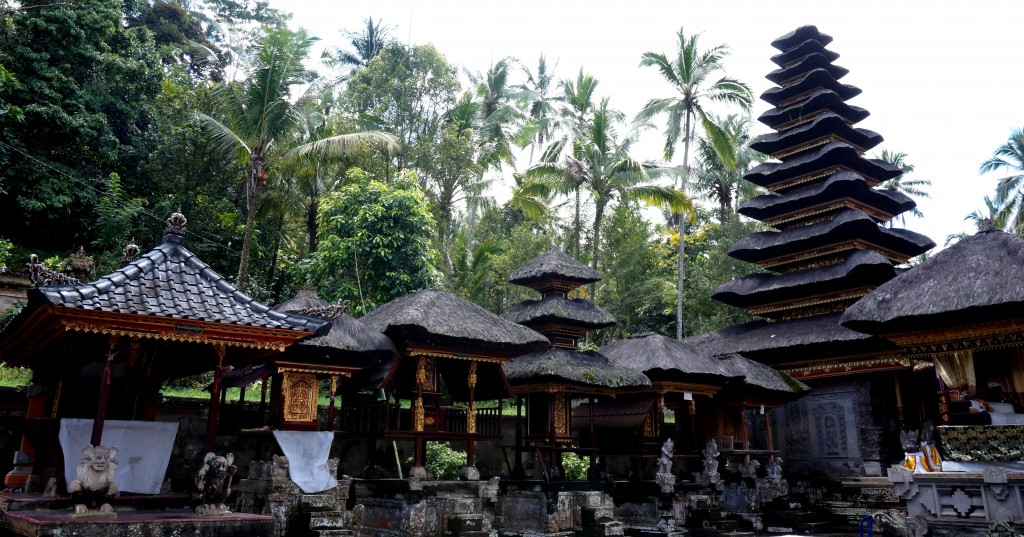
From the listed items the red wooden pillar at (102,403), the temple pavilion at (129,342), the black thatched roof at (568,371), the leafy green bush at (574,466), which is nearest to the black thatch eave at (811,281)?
the leafy green bush at (574,466)

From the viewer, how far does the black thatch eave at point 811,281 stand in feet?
71.2

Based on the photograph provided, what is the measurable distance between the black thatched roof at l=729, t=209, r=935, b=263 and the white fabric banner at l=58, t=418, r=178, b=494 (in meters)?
20.1

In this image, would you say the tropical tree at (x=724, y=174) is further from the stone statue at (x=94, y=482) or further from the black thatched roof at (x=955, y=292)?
the stone statue at (x=94, y=482)

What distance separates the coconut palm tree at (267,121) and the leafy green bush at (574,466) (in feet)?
33.5

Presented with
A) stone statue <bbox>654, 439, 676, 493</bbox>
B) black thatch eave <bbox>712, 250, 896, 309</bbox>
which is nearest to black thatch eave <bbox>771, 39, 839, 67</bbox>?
black thatch eave <bbox>712, 250, 896, 309</bbox>

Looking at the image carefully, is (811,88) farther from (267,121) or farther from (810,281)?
(267,121)

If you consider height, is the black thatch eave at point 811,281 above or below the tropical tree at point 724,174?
below

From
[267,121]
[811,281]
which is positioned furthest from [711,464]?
[267,121]

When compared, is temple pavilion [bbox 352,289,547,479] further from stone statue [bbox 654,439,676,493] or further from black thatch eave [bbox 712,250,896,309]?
black thatch eave [bbox 712,250,896,309]

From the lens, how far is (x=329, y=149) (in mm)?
21484

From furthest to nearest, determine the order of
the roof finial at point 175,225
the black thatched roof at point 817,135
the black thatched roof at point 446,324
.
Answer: the black thatched roof at point 817,135, the black thatched roof at point 446,324, the roof finial at point 175,225

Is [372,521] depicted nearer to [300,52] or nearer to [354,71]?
[300,52]

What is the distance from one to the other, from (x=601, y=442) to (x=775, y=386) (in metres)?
4.84

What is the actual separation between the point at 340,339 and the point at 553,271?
22.1 ft
